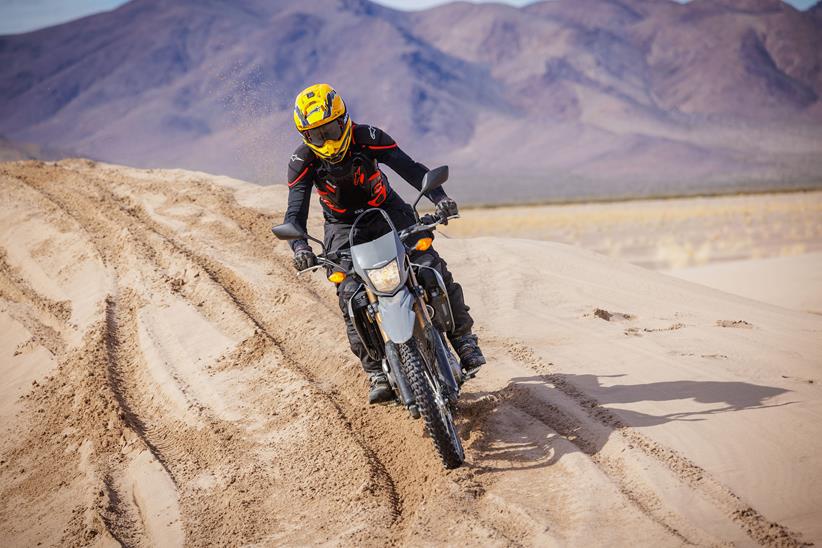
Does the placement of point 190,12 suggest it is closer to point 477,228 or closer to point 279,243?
point 477,228

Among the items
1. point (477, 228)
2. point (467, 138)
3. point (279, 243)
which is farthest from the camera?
point (467, 138)

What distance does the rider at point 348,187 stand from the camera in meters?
6.09

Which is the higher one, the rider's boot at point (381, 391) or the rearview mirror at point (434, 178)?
the rearview mirror at point (434, 178)

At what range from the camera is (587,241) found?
31.6 m

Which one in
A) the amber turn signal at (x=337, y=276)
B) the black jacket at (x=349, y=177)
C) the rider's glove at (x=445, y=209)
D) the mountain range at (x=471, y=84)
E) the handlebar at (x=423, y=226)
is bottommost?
the mountain range at (x=471, y=84)

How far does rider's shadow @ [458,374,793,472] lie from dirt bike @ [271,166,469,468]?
51 centimetres

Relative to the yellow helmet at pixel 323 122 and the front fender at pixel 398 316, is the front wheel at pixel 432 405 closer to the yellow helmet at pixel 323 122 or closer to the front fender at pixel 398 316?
the front fender at pixel 398 316

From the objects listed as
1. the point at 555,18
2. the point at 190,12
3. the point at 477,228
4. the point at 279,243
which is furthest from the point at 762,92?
the point at 279,243

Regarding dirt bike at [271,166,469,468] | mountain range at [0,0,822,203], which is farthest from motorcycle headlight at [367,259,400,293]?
mountain range at [0,0,822,203]

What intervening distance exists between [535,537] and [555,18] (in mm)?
192073

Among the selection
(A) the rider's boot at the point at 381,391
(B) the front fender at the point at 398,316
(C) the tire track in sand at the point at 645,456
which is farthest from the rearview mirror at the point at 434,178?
(C) the tire track in sand at the point at 645,456

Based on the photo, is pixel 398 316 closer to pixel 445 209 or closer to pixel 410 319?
pixel 410 319

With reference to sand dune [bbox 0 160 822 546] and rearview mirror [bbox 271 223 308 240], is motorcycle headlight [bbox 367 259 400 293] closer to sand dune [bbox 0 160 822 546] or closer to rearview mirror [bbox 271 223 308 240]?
rearview mirror [bbox 271 223 308 240]

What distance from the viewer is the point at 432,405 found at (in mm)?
5281
